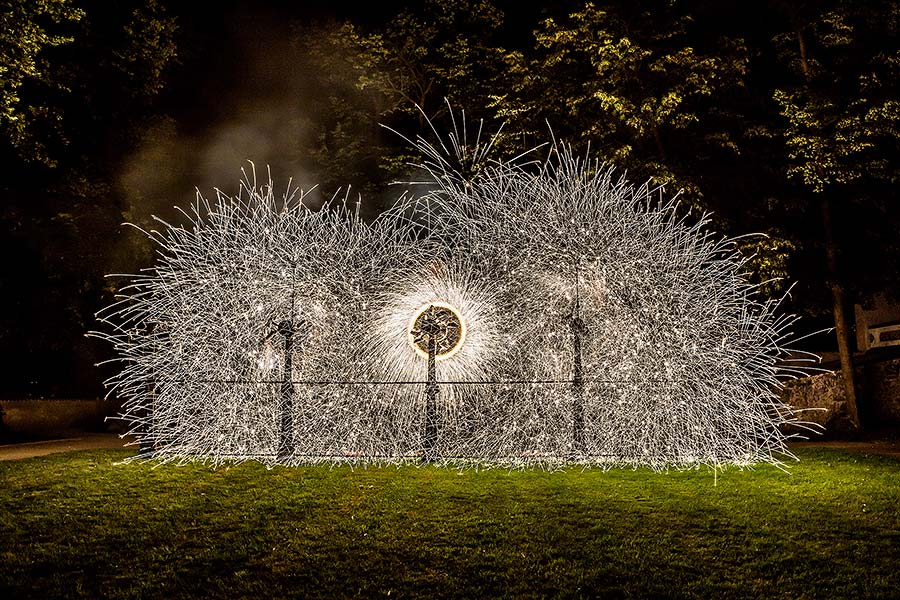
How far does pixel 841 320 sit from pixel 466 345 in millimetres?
11403

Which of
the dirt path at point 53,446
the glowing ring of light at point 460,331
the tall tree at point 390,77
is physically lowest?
the dirt path at point 53,446

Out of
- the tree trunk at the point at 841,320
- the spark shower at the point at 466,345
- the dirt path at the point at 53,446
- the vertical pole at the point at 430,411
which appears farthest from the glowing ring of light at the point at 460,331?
the tree trunk at the point at 841,320

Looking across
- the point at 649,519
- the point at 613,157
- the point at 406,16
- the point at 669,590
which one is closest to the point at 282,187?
the point at 406,16

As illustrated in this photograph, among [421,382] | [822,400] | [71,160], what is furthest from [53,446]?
[822,400]

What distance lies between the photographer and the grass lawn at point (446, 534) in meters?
6.05

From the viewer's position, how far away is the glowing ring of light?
40.5 ft

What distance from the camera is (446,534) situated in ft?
24.4

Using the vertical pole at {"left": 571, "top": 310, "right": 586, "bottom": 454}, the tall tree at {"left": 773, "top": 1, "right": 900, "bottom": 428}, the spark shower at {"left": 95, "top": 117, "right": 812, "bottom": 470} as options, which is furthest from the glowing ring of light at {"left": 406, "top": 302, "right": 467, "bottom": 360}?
the tall tree at {"left": 773, "top": 1, "right": 900, "bottom": 428}

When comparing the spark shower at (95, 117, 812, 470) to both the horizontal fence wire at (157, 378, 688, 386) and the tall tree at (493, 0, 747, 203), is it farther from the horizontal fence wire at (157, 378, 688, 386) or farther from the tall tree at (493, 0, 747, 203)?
the tall tree at (493, 0, 747, 203)

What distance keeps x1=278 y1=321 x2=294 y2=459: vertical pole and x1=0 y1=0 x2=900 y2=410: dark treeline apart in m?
8.54

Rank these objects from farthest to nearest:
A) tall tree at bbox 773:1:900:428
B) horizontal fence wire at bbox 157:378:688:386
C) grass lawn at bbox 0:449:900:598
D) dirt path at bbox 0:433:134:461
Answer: tall tree at bbox 773:1:900:428 < dirt path at bbox 0:433:134:461 < horizontal fence wire at bbox 157:378:688:386 < grass lawn at bbox 0:449:900:598

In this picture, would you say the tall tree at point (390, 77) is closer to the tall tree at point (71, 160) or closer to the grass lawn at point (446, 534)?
the tall tree at point (71, 160)

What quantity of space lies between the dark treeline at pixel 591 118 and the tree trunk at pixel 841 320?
0.22 ft

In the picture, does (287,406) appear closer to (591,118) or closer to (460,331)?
(460,331)
